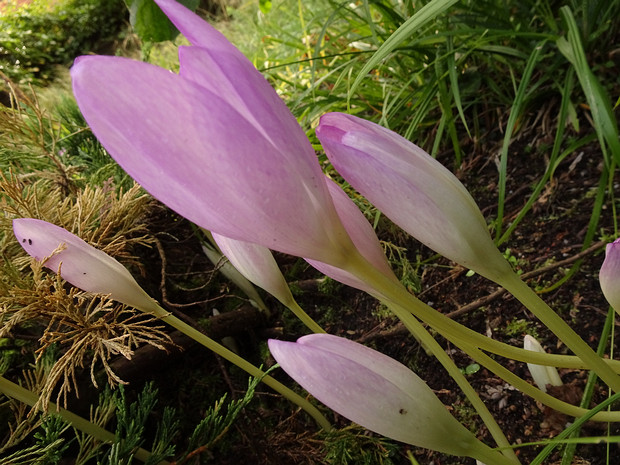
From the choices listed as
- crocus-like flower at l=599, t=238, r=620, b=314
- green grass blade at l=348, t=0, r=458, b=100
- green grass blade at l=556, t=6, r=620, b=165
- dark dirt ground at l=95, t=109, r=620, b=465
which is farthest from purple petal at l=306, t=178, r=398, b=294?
green grass blade at l=556, t=6, r=620, b=165

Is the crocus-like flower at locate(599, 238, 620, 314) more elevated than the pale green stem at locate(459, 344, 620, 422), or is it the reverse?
the crocus-like flower at locate(599, 238, 620, 314)

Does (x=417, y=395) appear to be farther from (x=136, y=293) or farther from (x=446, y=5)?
(x=446, y=5)

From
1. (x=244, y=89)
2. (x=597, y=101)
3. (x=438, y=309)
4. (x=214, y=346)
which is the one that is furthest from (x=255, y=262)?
(x=597, y=101)

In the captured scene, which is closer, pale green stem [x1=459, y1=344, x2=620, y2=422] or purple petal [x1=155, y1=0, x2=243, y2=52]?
purple petal [x1=155, y1=0, x2=243, y2=52]

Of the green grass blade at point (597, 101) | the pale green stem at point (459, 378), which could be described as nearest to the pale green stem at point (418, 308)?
the pale green stem at point (459, 378)

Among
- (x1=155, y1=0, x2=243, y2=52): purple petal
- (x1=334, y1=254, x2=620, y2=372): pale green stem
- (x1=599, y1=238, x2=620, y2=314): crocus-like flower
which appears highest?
(x1=155, y1=0, x2=243, y2=52): purple petal

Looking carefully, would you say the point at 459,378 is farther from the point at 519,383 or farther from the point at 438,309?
the point at 438,309

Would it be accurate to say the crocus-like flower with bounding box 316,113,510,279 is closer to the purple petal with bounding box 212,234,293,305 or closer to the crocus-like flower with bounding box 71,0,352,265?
the crocus-like flower with bounding box 71,0,352,265
